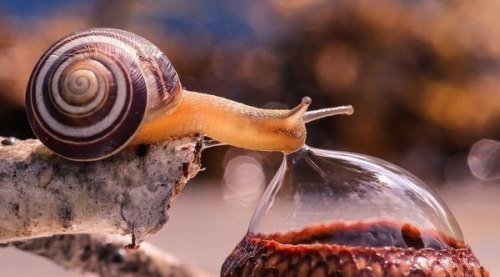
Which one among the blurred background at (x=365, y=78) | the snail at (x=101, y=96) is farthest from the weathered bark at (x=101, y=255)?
the blurred background at (x=365, y=78)

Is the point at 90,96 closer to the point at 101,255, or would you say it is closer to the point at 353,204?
the point at 353,204

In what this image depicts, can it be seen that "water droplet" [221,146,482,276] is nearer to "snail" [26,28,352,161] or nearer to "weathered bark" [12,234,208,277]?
"snail" [26,28,352,161]

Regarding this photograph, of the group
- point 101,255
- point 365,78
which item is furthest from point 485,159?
point 101,255

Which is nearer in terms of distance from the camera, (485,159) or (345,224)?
(345,224)

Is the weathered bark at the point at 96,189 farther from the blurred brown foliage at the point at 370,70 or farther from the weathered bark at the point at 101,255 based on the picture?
the blurred brown foliage at the point at 370,70

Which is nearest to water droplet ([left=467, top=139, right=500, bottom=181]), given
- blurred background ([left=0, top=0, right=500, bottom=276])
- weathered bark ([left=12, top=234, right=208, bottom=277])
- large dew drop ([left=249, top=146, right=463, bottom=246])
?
blurred background ([left=0, top=0, right=500, bottom=276])
